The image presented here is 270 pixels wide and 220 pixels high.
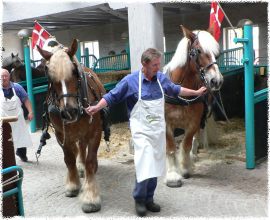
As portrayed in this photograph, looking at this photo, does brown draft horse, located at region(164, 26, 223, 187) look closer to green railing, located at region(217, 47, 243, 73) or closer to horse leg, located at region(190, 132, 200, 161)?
horse leg, located at region(190, 132, 200, 161)

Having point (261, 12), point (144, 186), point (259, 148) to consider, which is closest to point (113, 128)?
point (259, 148)

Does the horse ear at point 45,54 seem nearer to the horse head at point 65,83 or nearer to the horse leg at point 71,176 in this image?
the horse head at point 65,83

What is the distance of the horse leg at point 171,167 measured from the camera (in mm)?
4133

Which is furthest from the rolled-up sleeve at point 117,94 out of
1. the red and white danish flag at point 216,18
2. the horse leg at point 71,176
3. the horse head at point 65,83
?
the red and white danish flag at point 216,18

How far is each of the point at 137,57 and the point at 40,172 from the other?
2252 mm

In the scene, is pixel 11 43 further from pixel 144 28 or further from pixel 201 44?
pixel 201 44

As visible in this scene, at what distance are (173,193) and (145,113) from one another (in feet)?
4.00

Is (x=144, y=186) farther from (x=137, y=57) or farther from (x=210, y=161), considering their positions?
(x=137, y=57)

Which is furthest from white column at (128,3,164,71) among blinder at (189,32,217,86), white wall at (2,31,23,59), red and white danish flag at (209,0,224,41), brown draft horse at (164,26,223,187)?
white wall at (2,31,23,59)

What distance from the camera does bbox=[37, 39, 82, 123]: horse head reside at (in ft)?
10.4

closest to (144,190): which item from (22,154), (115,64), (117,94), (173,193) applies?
(173,193)

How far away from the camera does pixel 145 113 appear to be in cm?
315

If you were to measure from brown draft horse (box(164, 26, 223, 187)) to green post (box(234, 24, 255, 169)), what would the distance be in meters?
0.58

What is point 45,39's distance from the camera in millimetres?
5766
